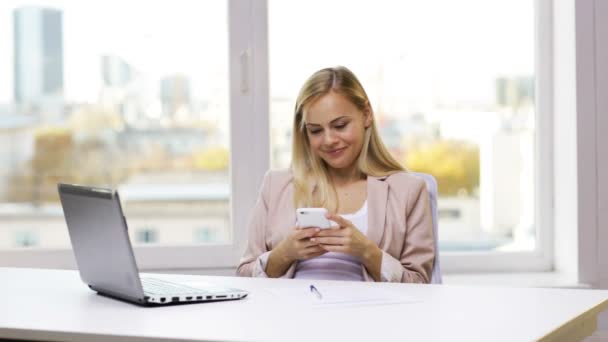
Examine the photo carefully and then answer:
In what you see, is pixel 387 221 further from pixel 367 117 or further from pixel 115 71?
pixel 115 71

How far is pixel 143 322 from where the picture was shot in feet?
6.20

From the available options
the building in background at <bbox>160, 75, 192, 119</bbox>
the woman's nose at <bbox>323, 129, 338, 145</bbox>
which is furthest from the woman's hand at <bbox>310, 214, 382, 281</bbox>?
the building in background at <bbox>160, 75, 192, 119</bbox>

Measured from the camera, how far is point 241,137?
385cm

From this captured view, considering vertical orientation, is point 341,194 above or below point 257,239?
above

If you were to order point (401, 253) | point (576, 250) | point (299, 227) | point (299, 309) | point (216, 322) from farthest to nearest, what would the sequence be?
point (576, 250), point (401, 253), point (299, 227), point (299, 309), point (216, 322)

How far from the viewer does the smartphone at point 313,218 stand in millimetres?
2580

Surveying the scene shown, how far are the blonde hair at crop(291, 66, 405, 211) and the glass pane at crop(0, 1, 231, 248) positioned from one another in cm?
90

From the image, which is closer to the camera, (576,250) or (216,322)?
(216,322)

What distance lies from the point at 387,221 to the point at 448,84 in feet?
4.03

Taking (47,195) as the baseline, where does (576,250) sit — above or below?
below

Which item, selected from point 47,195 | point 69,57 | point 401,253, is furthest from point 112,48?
point 401,253

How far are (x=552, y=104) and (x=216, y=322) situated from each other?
2479mm

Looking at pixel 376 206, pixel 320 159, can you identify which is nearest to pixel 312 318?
pixel 376 206

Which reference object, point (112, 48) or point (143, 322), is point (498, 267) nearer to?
point (112, 48)
